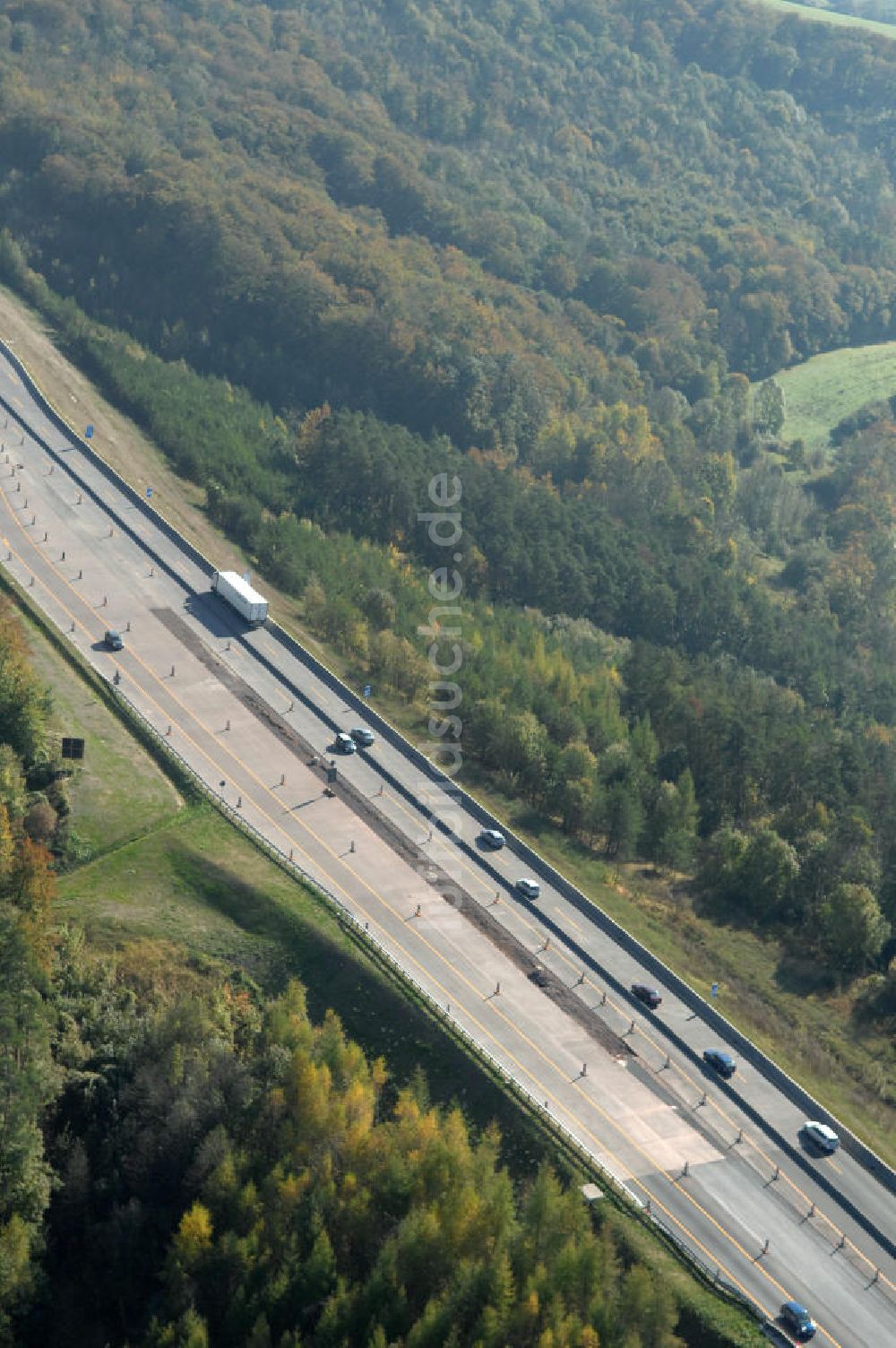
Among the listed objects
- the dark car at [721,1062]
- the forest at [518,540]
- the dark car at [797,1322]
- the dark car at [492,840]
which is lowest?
the forest at [518,540]

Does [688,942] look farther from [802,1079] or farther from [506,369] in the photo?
[506,369]

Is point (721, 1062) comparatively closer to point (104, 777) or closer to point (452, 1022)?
point (452, 1022)

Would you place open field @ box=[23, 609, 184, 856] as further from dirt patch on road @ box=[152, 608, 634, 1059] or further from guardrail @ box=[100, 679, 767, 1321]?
dirt patch on road @ box=[152, 608, 634, 1059]

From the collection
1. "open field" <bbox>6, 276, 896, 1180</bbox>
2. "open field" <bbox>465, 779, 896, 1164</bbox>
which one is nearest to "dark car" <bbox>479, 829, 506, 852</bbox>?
"open field" <bbox>465, 779, 896, 1164</bbox>

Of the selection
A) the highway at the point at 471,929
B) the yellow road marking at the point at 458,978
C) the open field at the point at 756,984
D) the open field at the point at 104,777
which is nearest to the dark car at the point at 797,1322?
the highway at the point at 471,929

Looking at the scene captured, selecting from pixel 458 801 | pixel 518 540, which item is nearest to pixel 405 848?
pixel 458 801

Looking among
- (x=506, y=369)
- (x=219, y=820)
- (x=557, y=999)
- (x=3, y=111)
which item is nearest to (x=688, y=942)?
(x=557, y=999)

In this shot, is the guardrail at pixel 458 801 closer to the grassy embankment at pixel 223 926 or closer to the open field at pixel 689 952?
the open field at pixel 689 952
